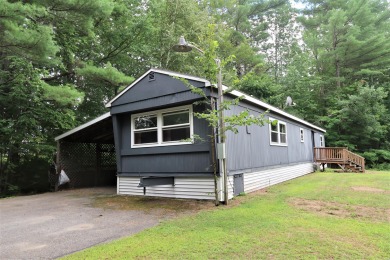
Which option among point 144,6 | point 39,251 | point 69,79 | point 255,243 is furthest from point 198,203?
point 144,6

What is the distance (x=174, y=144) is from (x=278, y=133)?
507 centimetres

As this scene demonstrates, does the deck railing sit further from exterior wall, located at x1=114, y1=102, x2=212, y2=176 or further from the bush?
exterior wall, located at x1=114, y1=102, x2=212, y2=176

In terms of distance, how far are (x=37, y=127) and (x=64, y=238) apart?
8.58 metres

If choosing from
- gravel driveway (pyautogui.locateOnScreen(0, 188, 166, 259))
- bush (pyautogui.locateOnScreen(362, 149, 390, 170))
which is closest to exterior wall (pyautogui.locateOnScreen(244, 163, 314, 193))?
gravel driveway (pyautogui.locateOnScreen(0, 188, 166, 259))

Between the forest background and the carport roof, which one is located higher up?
the forest background

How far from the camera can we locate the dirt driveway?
3.60 metres

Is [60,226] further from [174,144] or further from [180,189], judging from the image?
[174,144]

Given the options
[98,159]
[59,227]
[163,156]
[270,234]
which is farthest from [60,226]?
[98,159]

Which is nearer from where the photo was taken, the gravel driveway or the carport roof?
the gravel driveway

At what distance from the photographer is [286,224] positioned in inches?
171

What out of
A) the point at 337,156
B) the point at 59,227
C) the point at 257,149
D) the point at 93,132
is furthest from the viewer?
the point at 337,156

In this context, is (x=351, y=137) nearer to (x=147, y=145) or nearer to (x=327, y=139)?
(x=327, y=139)

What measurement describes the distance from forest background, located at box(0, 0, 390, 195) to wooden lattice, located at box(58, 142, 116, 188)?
1.11 m

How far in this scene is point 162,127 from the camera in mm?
7535
